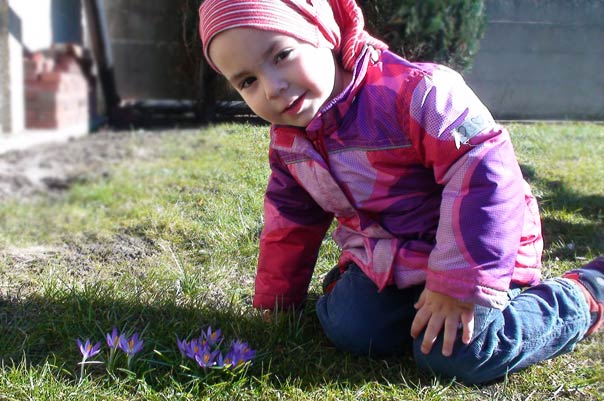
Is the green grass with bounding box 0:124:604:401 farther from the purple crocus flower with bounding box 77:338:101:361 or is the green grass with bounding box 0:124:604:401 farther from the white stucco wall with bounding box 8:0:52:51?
the white stucco wall with bounding box 8:0:52:51

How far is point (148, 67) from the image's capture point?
6.11m

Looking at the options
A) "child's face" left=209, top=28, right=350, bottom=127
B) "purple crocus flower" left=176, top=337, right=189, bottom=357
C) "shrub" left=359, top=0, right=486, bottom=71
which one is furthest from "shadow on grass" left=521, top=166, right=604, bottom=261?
"purple crocus flower" left=176, top=337, right=189, bottom=357

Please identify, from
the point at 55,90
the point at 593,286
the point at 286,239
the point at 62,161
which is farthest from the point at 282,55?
the point at 55,90

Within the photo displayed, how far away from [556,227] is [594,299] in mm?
369

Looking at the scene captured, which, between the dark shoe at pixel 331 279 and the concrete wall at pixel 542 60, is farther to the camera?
the dark shoe at pixel 331 279

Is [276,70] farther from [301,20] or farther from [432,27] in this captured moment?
[432,27]

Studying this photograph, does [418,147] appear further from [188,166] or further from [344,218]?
[188,166]

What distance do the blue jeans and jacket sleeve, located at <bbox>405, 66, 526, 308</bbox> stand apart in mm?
118

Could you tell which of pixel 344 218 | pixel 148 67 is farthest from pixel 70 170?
pixel 344 218

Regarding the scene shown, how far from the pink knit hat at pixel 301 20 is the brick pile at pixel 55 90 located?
4227mm

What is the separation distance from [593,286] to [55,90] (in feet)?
15.9

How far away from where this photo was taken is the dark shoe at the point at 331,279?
2137mm

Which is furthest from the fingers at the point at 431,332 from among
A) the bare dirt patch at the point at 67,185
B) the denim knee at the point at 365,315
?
the bare dirt patch at the point at 67,185

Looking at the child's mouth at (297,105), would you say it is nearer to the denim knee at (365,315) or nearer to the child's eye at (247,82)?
the child's eye at (247,82)
